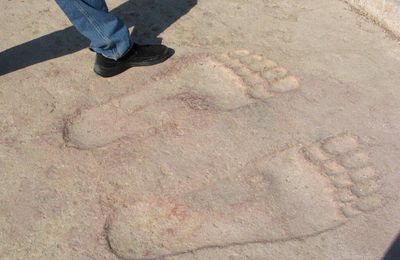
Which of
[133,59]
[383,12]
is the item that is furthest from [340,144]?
[133,59]

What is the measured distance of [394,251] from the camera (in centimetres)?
207

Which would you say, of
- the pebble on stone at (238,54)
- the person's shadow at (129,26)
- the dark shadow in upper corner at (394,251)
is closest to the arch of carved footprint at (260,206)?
the dark shadow in upper corner at (394,251)

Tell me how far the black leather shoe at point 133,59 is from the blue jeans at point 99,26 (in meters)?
0.04

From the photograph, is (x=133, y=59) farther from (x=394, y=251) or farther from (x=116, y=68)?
(x=394, y=251)

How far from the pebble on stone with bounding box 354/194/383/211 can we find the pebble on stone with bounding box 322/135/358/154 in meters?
0.28

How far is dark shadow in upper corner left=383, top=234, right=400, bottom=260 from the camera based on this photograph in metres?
2.05

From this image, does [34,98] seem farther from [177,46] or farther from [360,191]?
[360,191]

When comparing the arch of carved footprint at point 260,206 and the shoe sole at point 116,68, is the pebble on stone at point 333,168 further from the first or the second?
the shoe sole at point 116,68

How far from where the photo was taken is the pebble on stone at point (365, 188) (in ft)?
7.54

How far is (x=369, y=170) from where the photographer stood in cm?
238

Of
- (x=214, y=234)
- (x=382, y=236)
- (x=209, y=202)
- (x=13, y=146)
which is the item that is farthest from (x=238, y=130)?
(x=13, y=146)

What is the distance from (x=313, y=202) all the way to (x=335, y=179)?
6.4 inches

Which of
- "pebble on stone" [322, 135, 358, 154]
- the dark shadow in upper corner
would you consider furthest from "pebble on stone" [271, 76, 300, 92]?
the dark shadow in upper corner

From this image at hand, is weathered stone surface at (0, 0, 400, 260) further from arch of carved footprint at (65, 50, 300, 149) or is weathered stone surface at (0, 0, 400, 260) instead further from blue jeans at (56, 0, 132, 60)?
blue jeans at (56, 0, 132, 60)
